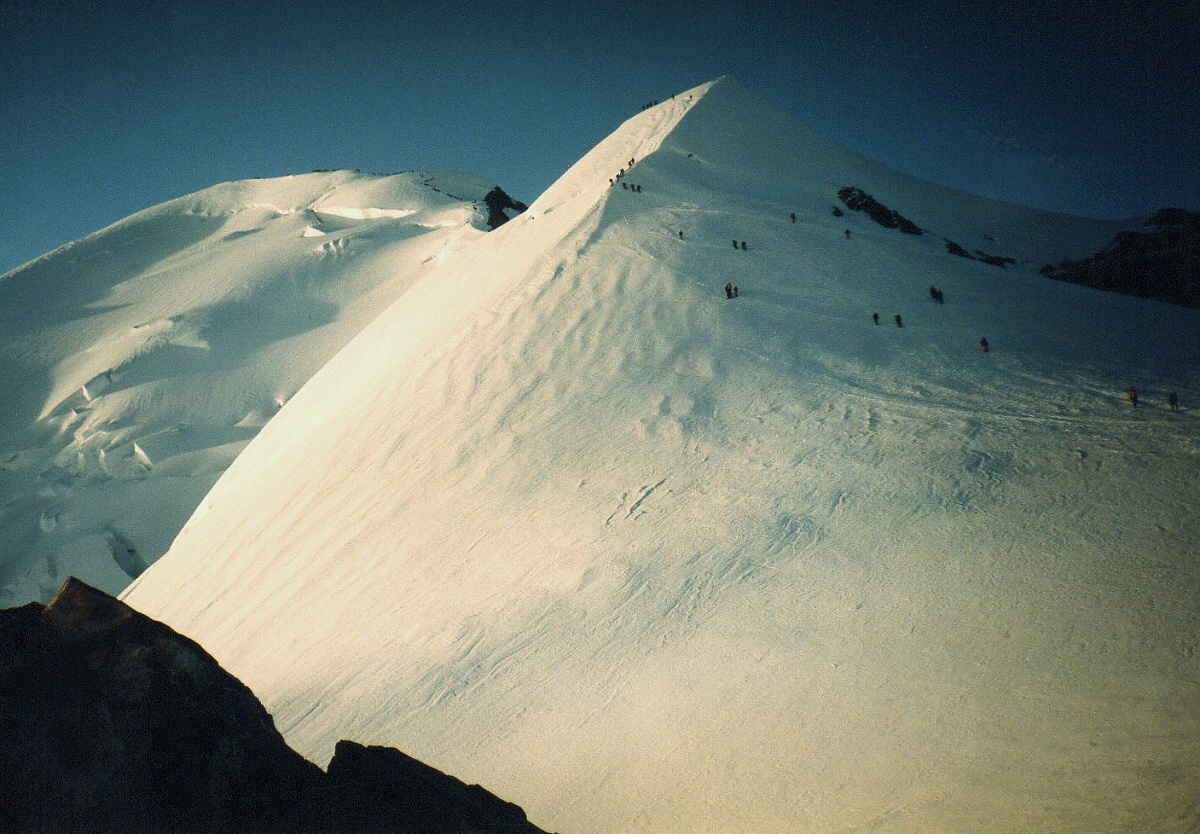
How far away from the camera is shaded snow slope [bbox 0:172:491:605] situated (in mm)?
35188

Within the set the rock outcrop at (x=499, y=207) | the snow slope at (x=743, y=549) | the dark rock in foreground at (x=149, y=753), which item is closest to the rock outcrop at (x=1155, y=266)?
the snow slope at (x=743, y=549)

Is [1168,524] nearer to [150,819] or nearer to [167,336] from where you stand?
[150,819]

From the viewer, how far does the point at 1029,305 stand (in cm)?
2342

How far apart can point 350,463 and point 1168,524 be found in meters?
20.9

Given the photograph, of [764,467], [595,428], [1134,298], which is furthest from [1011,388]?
[1134,298]

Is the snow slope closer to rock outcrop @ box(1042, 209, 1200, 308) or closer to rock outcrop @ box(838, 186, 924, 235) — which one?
rock outcrop @ box(1042, 209, 1200, 308)

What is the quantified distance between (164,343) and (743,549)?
48724 mm

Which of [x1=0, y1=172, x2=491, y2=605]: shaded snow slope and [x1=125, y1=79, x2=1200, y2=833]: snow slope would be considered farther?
[x1=0, y1=172, x2=491, y2=605]: shaded snow slope

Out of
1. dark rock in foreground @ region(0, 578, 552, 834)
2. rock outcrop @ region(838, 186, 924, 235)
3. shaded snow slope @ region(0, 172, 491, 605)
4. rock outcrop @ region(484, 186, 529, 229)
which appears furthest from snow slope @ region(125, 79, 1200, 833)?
rock outcrop @ region(484, 186, 529, 229)

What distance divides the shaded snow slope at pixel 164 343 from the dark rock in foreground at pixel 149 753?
1316 inches

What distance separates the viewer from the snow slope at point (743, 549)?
8.19 metres

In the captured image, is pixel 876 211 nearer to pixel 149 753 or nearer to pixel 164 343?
pixel 149 753

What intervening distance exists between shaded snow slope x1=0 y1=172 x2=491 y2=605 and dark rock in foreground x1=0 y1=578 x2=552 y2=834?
33.4 meters

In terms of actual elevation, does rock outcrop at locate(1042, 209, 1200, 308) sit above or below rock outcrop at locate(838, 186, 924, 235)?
below
